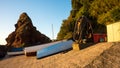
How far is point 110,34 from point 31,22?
1265 inches

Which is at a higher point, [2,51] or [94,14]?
[94,14]

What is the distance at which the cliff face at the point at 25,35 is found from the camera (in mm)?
49344

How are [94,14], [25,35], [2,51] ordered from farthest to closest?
[25,35], [2,51], [94,14]

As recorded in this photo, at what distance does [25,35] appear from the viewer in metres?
49.2

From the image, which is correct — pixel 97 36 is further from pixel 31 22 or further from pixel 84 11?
pixel 31 22

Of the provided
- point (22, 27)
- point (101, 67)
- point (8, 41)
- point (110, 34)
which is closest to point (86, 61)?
point (101, 67)

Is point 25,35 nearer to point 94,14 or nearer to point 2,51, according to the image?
point 2,51

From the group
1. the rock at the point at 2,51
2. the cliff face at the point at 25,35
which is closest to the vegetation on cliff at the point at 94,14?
the cliff face at the point at 25,35

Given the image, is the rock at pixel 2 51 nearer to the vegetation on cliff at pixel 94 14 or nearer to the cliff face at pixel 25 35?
the cliff face at pixel 25 35

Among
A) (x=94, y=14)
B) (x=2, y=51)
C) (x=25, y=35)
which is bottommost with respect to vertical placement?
(x=2, y=51)

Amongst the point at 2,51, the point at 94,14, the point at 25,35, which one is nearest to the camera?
the point at 94,14

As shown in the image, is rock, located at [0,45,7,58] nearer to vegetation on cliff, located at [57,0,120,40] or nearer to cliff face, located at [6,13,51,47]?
cliff face, located at [6,13,51,47]

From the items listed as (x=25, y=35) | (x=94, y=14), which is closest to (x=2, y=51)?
(x=25, y=35)

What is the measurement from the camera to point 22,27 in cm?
4988
